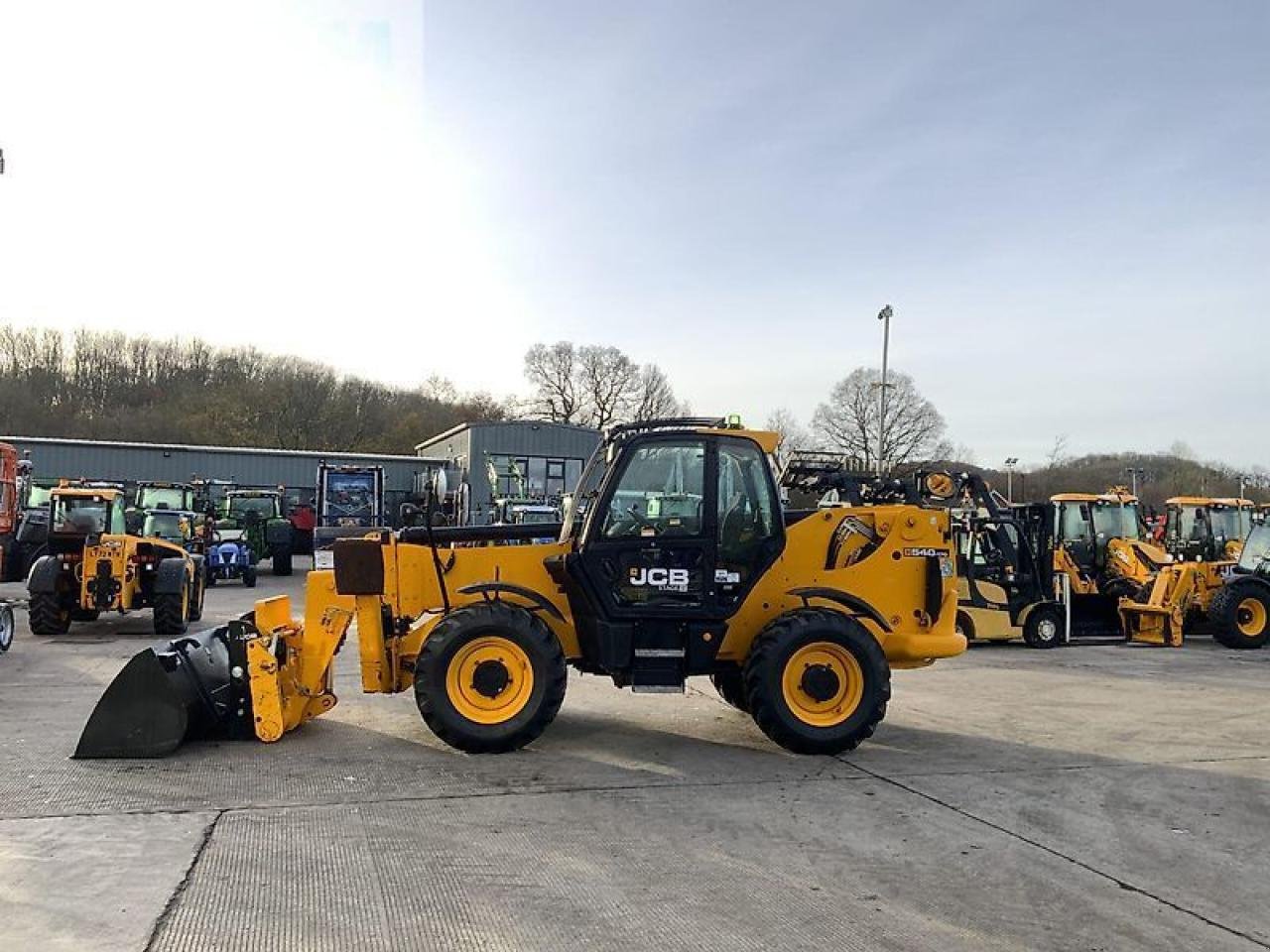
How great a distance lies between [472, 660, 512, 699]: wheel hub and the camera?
7199mm

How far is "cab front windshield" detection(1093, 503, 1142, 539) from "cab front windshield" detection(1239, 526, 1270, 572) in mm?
2254

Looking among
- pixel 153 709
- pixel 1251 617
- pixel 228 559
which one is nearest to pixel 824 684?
pixel 153 709

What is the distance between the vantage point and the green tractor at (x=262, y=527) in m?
30.5

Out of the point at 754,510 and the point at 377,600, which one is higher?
the point at 754,510

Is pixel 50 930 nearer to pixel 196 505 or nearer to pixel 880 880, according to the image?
pixel 880 880

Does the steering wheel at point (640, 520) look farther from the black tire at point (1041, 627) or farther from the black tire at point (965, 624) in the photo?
the black tire at point (1041, 627)

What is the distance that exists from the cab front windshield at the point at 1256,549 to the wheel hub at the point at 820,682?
11820mm

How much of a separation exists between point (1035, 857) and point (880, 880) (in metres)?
0.96

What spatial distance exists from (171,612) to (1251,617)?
52.2 ft

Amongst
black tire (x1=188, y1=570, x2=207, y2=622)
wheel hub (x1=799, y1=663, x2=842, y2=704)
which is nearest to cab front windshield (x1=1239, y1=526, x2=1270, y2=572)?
wheel hub (x1=799, y1=663, x2=842, y2=704)

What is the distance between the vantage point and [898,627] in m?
7.99

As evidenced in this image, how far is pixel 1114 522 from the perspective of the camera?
61.0ft

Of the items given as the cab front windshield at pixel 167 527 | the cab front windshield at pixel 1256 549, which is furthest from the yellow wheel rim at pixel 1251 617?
the cab front windshield at pixel 167 527

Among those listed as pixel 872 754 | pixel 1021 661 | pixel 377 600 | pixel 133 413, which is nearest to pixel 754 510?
pixel 872 754
